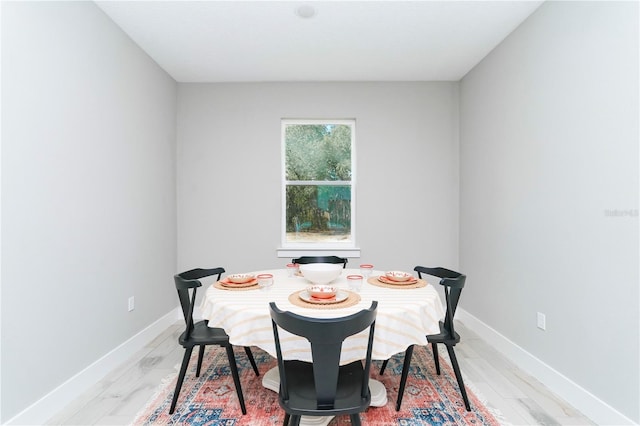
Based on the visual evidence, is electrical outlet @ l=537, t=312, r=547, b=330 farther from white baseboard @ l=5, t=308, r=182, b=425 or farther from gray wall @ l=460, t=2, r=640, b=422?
white baseboard @ l=5, t=308, r=182, b=425

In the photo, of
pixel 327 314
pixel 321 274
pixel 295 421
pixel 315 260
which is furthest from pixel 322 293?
pixel 315 260

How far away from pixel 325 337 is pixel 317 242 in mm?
2685

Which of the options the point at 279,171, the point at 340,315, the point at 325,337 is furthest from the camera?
the point at 279,171

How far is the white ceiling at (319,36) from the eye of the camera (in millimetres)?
2494

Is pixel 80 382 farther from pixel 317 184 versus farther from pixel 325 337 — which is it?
pixel 317 184

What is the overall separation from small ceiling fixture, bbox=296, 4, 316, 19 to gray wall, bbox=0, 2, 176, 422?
1.50 meters

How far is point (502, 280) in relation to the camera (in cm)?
300

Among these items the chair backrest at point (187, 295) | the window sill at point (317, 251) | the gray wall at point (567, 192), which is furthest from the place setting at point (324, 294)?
the window sill at point (317, 251)

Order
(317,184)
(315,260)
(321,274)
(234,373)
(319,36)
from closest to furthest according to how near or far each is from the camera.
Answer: (234,373)
(321,274)
(319,36)
(315,260)
(317,184)

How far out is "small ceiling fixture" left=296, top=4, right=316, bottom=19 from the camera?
2.48m

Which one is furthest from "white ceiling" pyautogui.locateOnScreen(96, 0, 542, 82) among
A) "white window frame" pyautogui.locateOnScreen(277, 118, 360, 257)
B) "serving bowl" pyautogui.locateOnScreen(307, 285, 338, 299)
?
"serving bowl" pyautogui.locateOnScreen(307, 285, 338, 299)

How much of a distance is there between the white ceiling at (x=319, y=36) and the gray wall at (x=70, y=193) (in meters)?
0.38

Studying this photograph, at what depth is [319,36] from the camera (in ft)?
9.46

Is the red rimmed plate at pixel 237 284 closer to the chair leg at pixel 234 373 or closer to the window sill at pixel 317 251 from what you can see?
the chair leg at pixel 234 373
